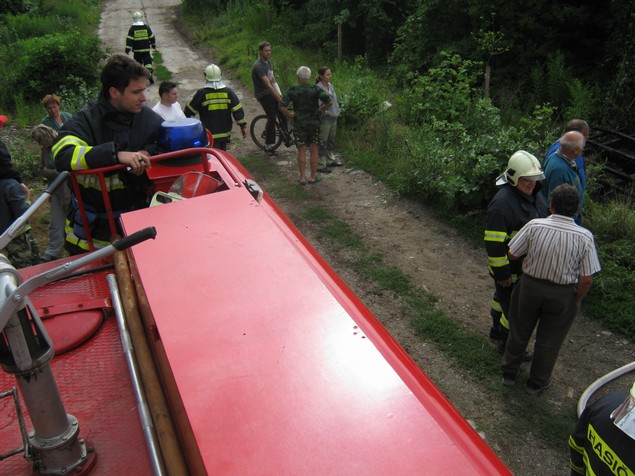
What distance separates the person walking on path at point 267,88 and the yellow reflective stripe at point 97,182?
5919 mm

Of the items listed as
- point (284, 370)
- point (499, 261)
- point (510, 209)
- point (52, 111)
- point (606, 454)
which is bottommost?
point (499, 261)

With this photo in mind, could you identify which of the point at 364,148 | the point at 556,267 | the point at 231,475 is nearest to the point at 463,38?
the point at 364,148

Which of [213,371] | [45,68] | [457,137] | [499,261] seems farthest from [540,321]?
[45,68]

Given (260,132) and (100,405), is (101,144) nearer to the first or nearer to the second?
(100,405)

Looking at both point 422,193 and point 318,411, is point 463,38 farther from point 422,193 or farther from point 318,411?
point 318,411

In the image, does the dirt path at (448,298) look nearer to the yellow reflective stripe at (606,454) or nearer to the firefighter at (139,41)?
the yellow reflective stripe at (606,454)

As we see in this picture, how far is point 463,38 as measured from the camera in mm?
11891

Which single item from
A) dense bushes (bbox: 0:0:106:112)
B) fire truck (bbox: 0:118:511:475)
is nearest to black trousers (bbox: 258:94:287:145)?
dense bushes (bbox: 0:0:106:112)

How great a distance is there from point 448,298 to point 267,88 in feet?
17.8

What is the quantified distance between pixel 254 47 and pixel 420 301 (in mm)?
12956

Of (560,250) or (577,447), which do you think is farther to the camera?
(560,250)

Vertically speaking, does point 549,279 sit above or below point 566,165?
below

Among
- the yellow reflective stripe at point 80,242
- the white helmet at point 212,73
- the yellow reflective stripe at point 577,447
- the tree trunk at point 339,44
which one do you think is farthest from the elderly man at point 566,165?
the tree trunk at point 339,44

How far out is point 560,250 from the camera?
3777 mm
